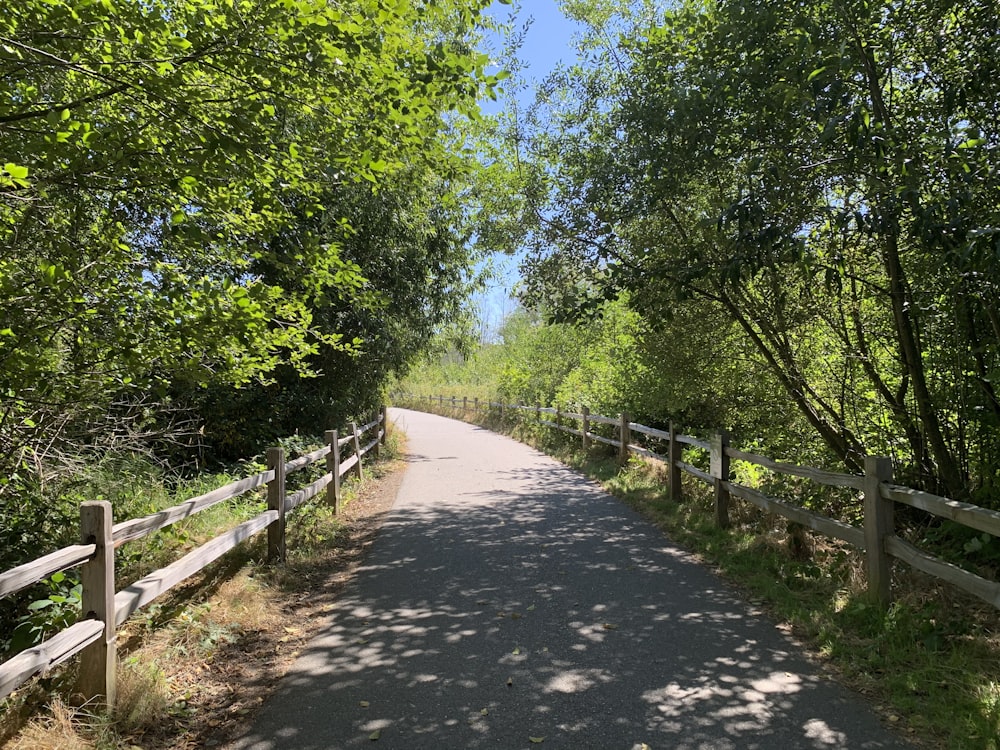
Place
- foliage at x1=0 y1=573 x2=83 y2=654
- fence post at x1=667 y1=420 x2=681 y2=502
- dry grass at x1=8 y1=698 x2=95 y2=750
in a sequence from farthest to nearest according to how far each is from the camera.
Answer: fence post at x1=667 y1=420 x2=681 y2=502, foliage at x1=0 y1=573 x2=83 y2=654, dry grass at x1=8 y1=698 x2=95 y2=750

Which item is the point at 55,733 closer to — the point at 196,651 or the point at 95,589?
the point at 95,589

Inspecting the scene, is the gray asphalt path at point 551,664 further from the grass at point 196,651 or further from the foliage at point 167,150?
the foliage at point 167,150

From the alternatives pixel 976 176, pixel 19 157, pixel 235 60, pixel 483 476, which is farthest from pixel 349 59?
pixel 483 476

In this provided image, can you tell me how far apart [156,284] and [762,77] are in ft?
17.0

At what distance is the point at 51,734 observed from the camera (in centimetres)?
302

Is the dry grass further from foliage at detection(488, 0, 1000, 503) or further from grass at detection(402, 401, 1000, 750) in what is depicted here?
foliage at detection(488, 0, 1000, 503)

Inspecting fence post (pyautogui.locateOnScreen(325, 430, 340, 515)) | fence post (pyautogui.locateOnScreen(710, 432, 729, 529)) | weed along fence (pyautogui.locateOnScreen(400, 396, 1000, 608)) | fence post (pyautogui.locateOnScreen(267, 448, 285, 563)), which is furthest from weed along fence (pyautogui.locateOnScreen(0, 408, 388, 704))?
fence post (pyautogui.locateOnScreen(710, 432, 729, 529))

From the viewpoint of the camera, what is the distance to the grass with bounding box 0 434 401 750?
3.21m

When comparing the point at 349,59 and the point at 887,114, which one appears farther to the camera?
the point at 887,114

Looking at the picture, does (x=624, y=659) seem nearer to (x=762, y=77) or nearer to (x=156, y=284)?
(x=156, y=284)

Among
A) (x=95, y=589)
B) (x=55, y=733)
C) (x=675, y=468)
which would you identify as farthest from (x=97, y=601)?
(x=675, y=468)

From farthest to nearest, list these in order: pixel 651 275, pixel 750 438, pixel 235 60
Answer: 1. pixel 750 438
2. pixel 651 275
3. pixel 235 60

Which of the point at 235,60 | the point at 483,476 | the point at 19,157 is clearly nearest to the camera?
the point at 235,60

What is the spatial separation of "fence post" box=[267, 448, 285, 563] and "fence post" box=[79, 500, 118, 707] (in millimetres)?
2792
